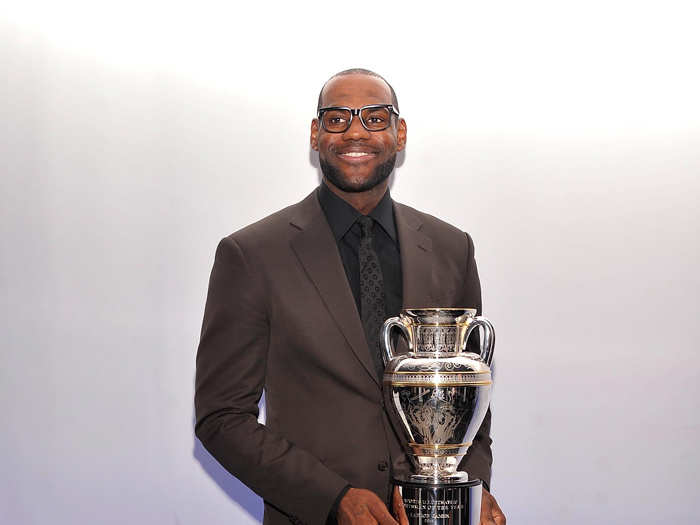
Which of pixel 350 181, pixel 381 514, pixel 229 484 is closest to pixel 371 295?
pixel 350 181

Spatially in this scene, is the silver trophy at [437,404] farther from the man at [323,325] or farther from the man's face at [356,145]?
the man's face at [356,145]

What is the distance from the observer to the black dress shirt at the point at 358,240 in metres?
2.71

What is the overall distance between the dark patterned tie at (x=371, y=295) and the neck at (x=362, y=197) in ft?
0.25

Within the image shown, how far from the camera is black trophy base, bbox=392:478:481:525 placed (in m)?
2.25

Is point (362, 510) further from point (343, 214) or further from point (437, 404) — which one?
point (343, 214)

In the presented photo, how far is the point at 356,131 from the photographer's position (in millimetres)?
2732

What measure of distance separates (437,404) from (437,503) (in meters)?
0.23

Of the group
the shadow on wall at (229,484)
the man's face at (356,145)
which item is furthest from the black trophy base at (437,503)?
the shadow on wall at (229,484)
